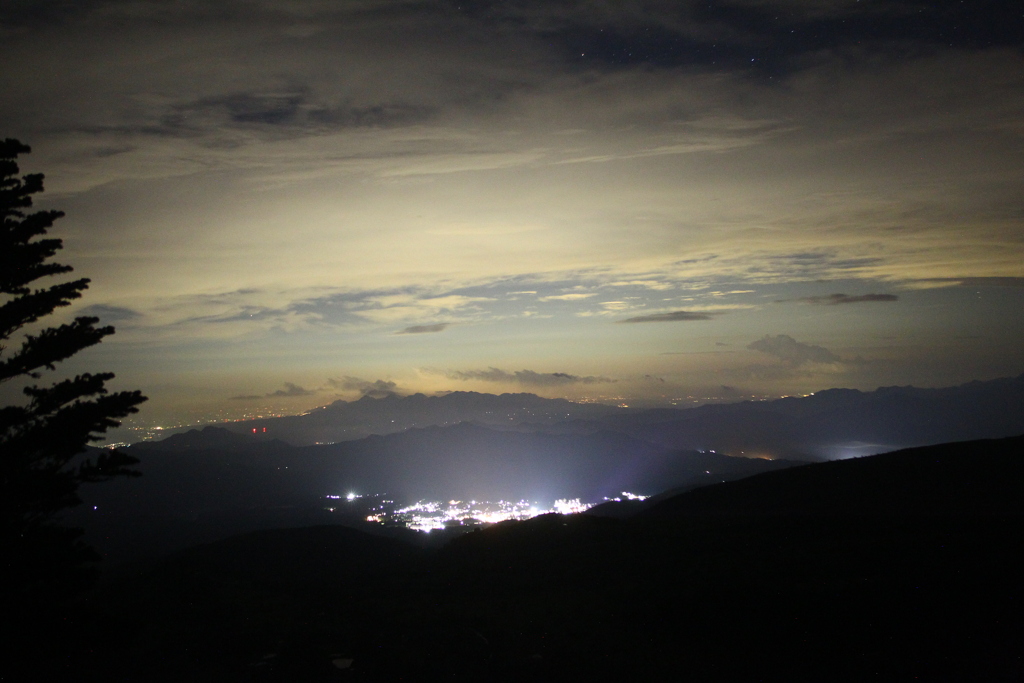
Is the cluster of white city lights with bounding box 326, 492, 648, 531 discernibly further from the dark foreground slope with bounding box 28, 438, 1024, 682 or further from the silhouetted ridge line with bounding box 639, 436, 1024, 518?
the dark foreground slope with bounding box 28, 438, 1024, 682

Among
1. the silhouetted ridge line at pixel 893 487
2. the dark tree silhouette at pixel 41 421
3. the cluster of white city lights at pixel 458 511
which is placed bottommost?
the cluster of white city lights at pixel 458 511

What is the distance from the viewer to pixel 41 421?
48.2 ft

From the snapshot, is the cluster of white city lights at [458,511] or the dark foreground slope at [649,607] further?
the cluster of white city lights at [458,511]

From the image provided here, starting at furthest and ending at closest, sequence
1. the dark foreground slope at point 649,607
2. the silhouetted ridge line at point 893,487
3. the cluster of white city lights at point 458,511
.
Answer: the cluster of white city lights at point 458,511
the silhouetted ridge line at point 893,487
the dark foreground slope at point 649,607

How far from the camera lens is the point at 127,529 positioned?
453 ft

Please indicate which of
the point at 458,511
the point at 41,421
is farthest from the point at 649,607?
the point at 458,511

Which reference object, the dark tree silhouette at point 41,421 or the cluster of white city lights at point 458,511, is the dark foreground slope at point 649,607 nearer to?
the dark tree silhouette at point 41,421

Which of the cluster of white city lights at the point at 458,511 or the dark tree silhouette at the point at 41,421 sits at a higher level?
the dark tree silhouette at the point at 41,421

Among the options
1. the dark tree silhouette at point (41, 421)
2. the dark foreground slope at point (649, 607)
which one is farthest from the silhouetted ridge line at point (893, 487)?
the dark tree silhouette at point (41, 421)

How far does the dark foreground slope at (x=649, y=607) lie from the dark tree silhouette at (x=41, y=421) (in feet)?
5.55

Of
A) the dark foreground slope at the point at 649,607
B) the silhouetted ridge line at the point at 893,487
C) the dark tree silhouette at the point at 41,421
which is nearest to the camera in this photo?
the dark tree silhouette at the point at 41,421

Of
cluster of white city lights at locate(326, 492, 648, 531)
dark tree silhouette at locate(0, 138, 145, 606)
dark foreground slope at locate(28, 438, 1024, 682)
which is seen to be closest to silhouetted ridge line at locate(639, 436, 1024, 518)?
dark foreground slope at locate(28, 438, 1024, 682)

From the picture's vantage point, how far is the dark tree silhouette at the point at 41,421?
13.7 metres

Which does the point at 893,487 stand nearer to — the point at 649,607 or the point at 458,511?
the point at 649,607
